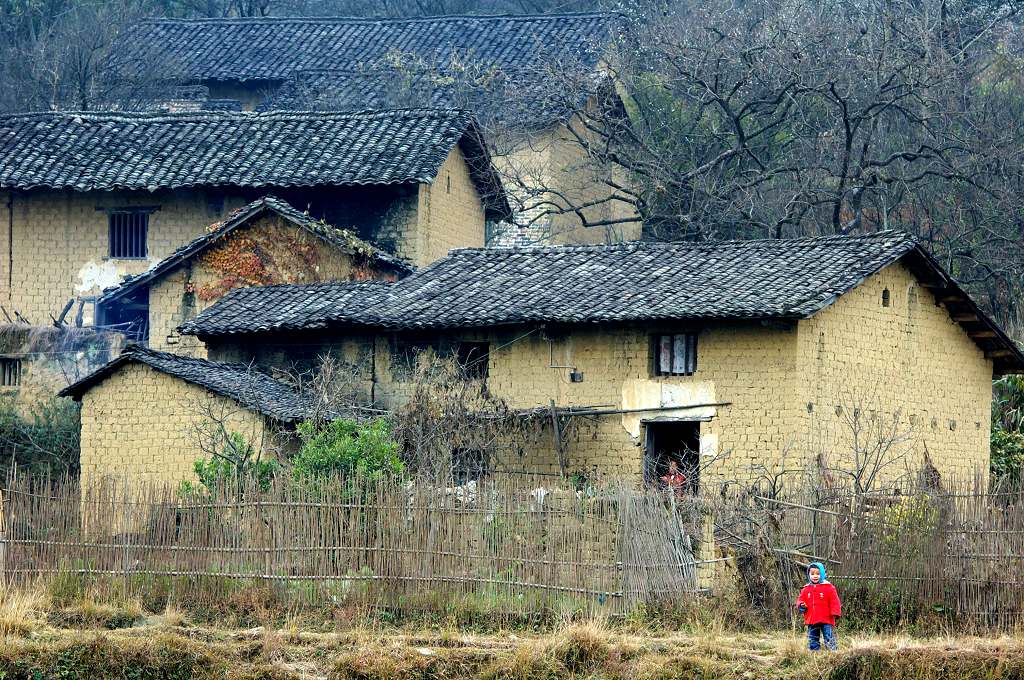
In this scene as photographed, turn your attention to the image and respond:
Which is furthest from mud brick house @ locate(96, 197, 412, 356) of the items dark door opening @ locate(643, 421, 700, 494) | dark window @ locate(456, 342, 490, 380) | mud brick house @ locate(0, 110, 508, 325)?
dark door opening @ locate(643, 421, 700, 494)

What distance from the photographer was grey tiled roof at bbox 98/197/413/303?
96.8ft

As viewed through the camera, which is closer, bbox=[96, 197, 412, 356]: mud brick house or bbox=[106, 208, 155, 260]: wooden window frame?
bbox=[96, 197, 412, 356]: mud brick house

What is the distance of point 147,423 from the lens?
2470 centimetres

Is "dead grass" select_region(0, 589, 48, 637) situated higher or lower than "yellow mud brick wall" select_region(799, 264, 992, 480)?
lower

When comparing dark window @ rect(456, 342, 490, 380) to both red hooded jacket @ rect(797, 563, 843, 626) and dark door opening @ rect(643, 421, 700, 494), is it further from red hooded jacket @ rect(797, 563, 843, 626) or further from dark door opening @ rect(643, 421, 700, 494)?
red hooded jacket @ rect(797, 563, 843, 626)

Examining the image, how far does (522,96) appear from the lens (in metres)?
36.1

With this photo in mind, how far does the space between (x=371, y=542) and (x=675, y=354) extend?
23.6ft

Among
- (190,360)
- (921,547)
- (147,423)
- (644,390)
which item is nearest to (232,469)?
(147,423)

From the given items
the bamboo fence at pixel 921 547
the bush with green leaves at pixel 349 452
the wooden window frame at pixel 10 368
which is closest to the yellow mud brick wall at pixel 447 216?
the wooden window frame at pixel 10 368

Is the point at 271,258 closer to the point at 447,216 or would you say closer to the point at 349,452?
the point at 447,216

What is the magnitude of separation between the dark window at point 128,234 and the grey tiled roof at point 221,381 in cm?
799

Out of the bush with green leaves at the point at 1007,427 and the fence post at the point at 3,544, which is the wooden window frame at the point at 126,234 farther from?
the bush with green leaves at the point at 1007,427

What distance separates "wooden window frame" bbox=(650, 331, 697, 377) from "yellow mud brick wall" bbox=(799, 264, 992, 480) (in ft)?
5.05

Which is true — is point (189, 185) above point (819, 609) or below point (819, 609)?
above
